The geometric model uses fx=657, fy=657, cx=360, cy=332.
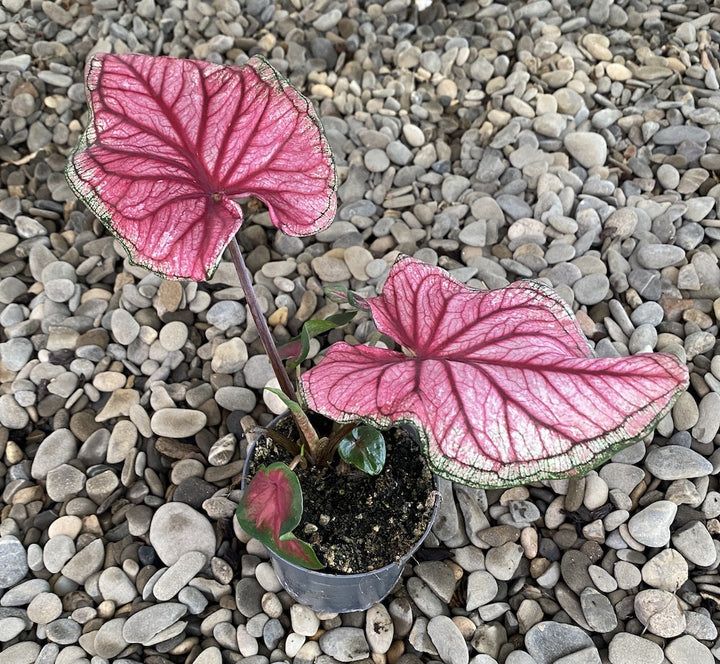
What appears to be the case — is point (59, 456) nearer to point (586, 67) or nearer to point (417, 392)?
point (417, 392)

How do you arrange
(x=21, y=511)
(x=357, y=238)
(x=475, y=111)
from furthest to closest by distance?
(x=475, y=111) < (x=357, y=238) < (x=21, y=511)

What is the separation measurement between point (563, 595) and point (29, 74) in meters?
2.38

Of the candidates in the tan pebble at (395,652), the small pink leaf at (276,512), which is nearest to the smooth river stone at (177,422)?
the small pink leaf at (276,512)

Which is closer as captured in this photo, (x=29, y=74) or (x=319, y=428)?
(x=319, y=428)

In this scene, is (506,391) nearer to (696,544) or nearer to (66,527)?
(696,544)

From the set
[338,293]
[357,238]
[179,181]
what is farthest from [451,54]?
[179,181]

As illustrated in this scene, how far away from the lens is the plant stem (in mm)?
1105

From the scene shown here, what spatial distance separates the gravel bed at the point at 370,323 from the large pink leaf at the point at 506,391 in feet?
2.05

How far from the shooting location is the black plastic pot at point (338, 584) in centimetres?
122

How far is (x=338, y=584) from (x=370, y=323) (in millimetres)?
713

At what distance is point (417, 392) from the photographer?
93 cm

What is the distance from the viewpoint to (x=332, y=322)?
118 cm

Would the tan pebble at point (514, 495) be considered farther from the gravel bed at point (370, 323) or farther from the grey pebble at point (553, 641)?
the grey pebble at point (553, 641)

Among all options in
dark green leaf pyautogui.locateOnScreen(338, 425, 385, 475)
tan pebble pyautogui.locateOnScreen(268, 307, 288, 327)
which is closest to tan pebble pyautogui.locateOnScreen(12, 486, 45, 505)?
tan pebble pyautogui.locateOnScreen(268, 307, 288, 327)
